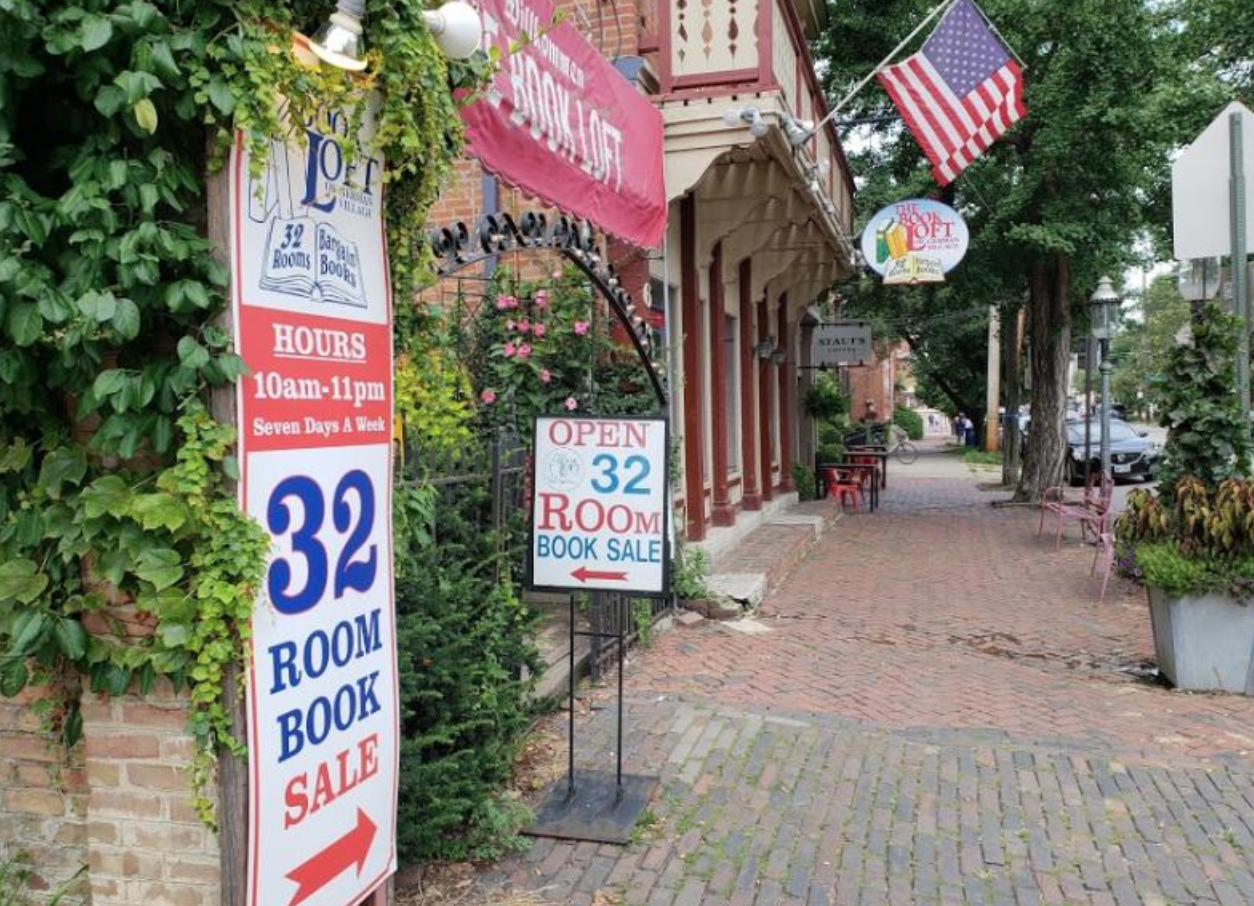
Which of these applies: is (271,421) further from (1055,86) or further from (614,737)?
(1055,86)

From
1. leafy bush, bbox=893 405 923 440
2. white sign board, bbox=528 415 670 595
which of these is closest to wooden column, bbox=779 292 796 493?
white sign board, bbox=528 415 670 595

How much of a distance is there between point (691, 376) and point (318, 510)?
296 inches

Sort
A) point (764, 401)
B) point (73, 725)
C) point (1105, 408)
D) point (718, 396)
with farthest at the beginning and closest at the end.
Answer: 1. point (764, 401)
2. point (1105, 408)
3. point (718, 396)
4. point (73, 725)

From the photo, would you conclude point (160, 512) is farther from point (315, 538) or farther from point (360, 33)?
point (360, 33)

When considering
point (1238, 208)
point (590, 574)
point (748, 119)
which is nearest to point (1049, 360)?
point (748, 119)

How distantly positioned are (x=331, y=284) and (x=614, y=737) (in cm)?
315

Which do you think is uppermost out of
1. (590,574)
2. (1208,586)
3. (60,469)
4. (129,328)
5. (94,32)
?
(94,32)

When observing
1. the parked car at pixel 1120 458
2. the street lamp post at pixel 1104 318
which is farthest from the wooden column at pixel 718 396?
the parked car at pixel 1120 458

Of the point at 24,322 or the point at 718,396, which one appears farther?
the point at 718,396

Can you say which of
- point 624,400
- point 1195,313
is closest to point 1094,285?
point 1195,313

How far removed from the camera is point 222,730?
228cm

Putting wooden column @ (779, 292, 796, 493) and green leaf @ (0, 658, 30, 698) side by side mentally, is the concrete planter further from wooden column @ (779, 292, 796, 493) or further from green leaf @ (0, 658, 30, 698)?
wooden column @ (779, 292, 796, 493)

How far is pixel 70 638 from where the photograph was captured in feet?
7.57

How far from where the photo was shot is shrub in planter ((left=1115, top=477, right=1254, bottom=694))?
599 cm
